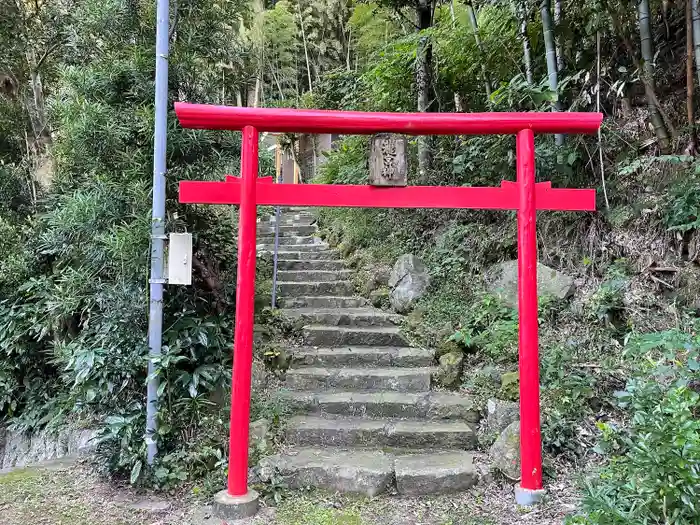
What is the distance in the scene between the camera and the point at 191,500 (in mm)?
3195

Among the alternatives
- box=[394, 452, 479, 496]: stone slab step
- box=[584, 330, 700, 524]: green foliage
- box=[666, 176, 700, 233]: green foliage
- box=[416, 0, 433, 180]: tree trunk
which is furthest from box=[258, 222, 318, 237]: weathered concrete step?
box=[584, 330, 700, 524]: green foliage

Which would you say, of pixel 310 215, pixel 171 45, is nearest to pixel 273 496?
pixel 171 45

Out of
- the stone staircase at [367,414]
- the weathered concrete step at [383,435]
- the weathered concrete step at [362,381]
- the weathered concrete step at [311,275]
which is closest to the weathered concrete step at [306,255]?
the weathered concrete step at [311,275]

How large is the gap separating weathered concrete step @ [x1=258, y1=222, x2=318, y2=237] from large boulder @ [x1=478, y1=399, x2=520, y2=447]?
5550 millimetres

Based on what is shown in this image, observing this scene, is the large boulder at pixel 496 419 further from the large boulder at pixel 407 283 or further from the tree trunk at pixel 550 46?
the tree trunk at pixel 550 46

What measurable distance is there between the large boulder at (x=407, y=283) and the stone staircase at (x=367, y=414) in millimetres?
204

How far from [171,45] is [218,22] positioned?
0.48 m

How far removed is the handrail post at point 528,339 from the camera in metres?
3.08

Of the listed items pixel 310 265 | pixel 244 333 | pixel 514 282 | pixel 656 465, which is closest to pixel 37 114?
pixel 310 265

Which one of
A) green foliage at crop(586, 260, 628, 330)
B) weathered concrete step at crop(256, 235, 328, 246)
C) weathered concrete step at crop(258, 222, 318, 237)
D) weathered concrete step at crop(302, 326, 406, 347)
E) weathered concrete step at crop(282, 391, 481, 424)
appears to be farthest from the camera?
weathered concrete step at crop(258, 222, 318, 237)

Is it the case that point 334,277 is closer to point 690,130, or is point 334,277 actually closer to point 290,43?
point 690,130

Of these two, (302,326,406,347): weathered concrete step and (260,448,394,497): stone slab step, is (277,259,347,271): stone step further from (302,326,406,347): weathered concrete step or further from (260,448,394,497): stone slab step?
(260,448,394,497): stone slab step

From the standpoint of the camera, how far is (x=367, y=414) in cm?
396

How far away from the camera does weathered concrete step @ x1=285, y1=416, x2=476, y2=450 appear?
3.64 meters
